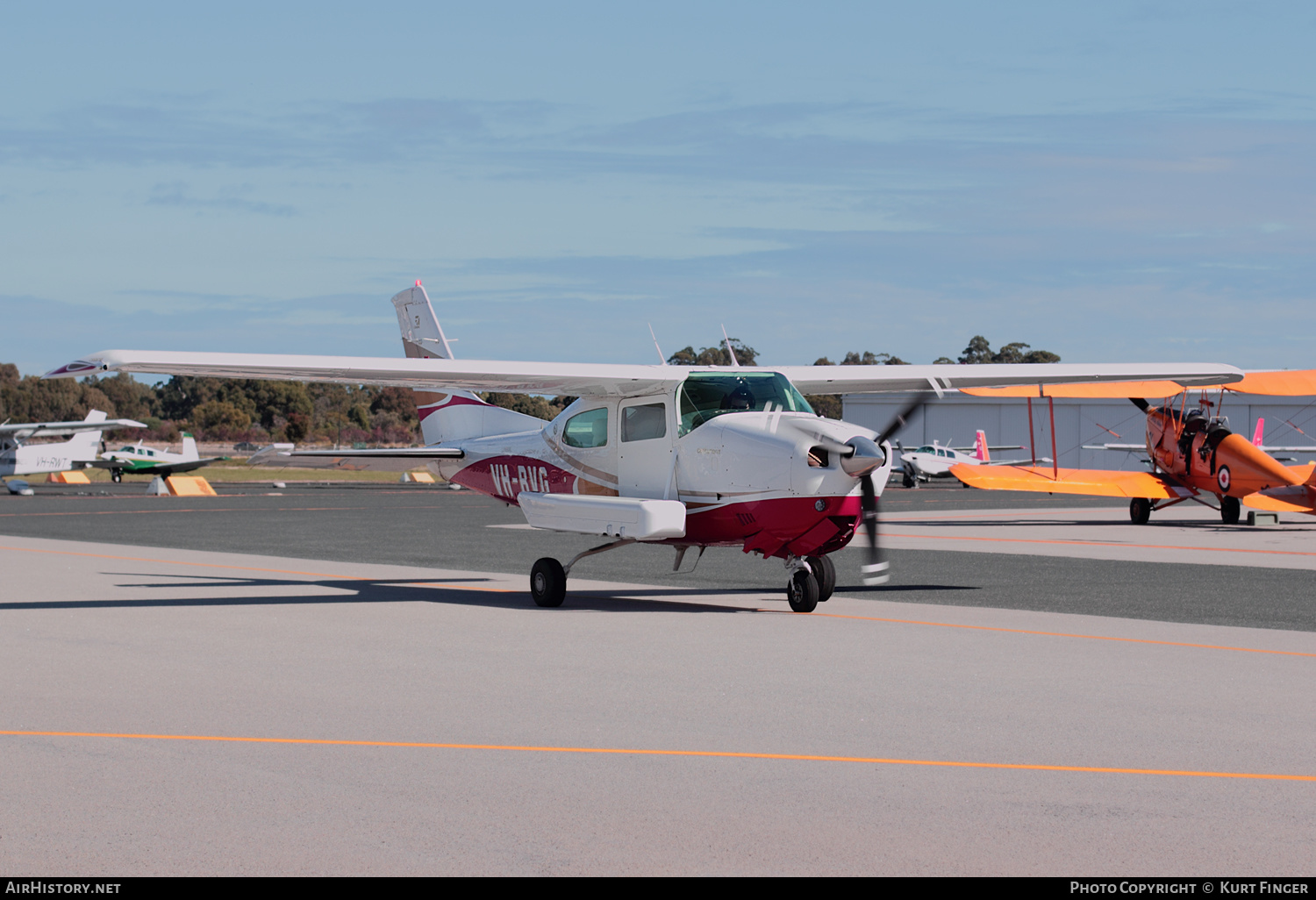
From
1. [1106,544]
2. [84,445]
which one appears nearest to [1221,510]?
[1106,544]

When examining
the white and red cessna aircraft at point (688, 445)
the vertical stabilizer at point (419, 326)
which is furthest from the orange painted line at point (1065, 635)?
the vertical stabilizer at point (419, 326)

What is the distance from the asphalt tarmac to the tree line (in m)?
90.5

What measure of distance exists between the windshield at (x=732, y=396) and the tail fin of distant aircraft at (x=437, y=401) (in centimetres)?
392

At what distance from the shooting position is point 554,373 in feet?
44.5

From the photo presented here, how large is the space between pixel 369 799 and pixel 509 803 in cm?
58

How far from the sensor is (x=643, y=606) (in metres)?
13.8

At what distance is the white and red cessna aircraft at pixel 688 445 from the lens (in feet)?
39.7

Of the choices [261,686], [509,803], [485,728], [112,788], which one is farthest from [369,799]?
[261,686]

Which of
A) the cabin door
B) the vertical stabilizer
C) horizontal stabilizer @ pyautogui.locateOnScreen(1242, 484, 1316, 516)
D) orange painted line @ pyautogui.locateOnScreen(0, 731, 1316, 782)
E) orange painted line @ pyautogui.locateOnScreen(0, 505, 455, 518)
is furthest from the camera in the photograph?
orange painted line @ pyautogui.locateOnScreen(0, 505, 455, 518)

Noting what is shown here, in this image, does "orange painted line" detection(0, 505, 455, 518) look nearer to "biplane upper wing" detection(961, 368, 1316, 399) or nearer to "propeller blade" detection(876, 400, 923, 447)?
"biplane upper wing" detection(961, 368, 1316, 399)

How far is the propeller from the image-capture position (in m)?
11.7

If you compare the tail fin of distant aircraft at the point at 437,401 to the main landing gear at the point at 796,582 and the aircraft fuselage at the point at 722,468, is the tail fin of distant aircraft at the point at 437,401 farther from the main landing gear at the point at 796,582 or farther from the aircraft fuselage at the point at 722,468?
the main landing gear at the point at 796,582

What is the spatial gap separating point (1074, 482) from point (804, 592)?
17.3 metres

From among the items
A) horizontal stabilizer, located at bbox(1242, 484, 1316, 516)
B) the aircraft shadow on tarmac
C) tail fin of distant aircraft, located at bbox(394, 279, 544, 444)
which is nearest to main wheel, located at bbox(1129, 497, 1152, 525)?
horizontal stabilizer, located at bbox(1242, 484, 1316, 516)
